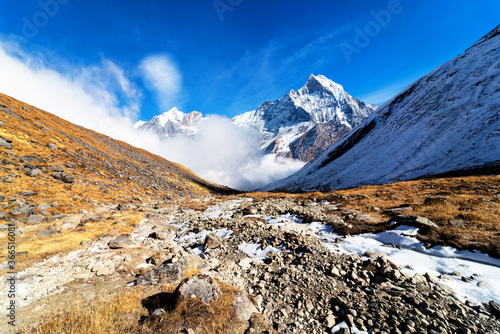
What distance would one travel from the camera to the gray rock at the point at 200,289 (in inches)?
285

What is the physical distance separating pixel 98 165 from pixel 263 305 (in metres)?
47.1

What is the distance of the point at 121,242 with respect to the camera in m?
15.1

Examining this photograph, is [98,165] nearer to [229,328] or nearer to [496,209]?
[229,328]

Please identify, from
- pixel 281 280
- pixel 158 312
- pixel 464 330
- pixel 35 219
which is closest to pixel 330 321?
pixel 281 280

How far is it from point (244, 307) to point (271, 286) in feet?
6.61

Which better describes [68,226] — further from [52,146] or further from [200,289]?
[52,146]

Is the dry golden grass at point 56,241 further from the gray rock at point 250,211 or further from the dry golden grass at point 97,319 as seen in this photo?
the gray rock at point 250,211

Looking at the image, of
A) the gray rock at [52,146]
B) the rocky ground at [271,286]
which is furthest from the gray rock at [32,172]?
the rocky ground at [271,286]

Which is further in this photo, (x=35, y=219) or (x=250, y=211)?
(x=250, y=211)

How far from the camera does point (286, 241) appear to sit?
1270 cm

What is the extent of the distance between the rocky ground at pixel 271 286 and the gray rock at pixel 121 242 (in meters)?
0.08

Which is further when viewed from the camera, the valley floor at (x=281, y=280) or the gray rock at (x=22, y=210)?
the gray rock at (x=22, y=210)

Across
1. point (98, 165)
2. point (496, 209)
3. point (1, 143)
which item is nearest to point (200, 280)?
point (496, 209)

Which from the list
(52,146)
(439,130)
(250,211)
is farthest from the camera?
(439,130)
